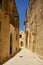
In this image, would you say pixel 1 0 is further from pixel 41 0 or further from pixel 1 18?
pixel 41 0

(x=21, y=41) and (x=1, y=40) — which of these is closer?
(x=1, y=40)

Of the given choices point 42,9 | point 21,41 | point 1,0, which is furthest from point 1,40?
point 21,41

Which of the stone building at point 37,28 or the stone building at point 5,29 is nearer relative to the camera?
the stone building at point 5,29

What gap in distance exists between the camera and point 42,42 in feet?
31.8

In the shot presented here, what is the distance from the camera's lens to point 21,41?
37844mm

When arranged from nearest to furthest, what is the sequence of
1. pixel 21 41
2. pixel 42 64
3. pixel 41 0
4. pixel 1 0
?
pixel 42 64
pixel 1 0
pixel 41 0
pixel 21 41

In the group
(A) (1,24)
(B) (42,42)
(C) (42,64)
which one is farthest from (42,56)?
(A) (1,24)

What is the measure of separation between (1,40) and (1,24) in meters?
0.95

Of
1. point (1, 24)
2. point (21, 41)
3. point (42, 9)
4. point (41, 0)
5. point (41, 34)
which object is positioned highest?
point (41, 0)

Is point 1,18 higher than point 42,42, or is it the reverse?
point 1,18

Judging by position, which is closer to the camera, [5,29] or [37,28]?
[5,29]

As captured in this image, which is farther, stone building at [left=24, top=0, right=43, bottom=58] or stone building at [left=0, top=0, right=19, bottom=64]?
stone building at [left=24, top=0, right=43, bottom=58]

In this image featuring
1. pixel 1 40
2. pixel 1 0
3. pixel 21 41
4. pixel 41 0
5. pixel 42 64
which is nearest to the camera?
pixel 42 64

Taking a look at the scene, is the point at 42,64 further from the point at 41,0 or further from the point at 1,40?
the point at 41,0
